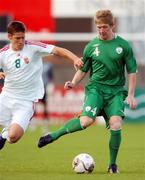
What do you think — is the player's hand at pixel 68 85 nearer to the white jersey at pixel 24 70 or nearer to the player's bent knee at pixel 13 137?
the white jersey at pixel 24 70

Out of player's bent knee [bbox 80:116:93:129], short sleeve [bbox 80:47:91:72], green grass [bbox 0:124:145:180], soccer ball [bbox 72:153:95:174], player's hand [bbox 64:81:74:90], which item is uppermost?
short sleeve [bbox 80:47:91:72]

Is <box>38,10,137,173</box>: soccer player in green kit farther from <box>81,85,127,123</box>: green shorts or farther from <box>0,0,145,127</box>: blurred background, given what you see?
<box>0,0,145,127</box>: blurred background

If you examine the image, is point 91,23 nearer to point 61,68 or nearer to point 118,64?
point 61,68

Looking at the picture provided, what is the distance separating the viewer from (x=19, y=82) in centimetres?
1194

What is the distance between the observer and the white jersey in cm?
1189

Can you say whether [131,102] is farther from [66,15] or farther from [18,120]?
[66,15]

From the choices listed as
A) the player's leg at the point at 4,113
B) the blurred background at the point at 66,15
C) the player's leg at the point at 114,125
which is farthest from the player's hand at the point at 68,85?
the blurred background at the point at 66,15

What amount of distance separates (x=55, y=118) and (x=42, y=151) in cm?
954

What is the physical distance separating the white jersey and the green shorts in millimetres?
797

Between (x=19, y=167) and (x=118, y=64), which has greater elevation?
(x=118, y=64)

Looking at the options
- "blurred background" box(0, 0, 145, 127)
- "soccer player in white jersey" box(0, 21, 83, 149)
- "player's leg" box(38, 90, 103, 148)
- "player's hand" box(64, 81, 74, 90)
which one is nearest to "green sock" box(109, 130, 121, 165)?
"player's leg" box(38, 90, 103, 148)

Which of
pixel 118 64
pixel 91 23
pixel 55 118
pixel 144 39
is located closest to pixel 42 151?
pixel 118 64

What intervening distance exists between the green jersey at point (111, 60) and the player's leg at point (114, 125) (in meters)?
0.31

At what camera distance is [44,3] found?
92.1ft
